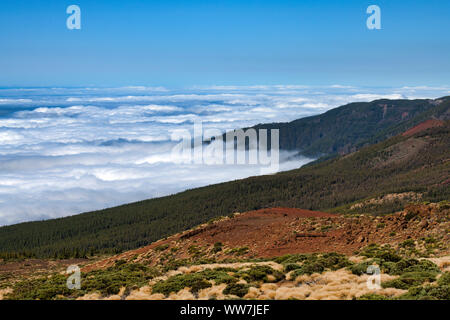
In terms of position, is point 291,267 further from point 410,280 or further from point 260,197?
Result: point 260,197

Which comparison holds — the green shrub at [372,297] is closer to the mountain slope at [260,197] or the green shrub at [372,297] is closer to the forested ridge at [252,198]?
the mountain slope at [260,197]

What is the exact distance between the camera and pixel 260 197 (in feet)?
468

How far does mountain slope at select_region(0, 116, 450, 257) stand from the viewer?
106 meters

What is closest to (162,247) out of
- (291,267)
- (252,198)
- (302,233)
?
(302,233)

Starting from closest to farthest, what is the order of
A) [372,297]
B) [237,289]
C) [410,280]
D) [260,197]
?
[372,297] < [410,280] < [237,289] < [260,197]

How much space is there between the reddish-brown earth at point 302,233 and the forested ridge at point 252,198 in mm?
48147

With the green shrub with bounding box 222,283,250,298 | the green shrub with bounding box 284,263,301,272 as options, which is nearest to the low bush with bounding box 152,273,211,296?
the green shrub with bounding box 222,283,250,298

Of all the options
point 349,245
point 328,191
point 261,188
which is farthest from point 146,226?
point 349,245

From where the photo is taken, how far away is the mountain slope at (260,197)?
Answer: 105938 mm

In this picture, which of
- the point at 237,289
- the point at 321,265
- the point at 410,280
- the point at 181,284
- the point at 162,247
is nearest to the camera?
the point at 410,280

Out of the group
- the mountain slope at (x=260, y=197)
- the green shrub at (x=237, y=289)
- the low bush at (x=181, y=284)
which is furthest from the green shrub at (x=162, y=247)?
the mountain slope at (x=260, y=197)

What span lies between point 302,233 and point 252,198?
10785 cm

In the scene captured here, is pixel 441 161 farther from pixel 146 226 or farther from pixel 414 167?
pixel 146 226
